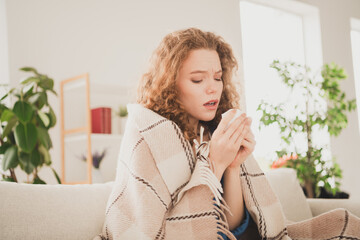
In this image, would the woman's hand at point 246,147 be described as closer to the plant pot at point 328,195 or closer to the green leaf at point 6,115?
the green leaf at point 6,115

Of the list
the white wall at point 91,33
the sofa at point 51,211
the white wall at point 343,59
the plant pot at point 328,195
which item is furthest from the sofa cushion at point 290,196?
the white wall at point 343,59

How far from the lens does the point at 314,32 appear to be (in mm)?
5070

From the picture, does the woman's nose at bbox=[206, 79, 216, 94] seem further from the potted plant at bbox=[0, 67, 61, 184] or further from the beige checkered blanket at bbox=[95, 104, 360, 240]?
the potted plant at bbox=[0, 67, 61, 184]

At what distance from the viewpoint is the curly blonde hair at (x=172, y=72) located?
1491mm

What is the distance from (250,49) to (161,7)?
3.79 ft

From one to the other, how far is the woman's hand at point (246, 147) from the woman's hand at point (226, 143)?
0.02 meters

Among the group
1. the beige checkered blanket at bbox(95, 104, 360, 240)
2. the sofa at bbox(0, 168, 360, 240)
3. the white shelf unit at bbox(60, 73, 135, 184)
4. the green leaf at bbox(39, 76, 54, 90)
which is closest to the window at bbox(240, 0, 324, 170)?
the white shelf unit at bbox(60, 73, 135, 184)

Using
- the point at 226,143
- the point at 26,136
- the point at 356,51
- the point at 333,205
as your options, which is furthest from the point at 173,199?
the point at 356,51

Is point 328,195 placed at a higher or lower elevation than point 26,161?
lower

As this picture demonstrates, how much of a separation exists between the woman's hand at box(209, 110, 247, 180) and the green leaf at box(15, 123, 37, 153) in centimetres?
138

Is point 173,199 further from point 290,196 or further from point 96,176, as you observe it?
point 96,176

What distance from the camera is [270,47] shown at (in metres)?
4.78

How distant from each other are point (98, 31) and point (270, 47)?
2.07 metres

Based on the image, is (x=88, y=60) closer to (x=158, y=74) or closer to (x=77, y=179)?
(x=77, y=179)
